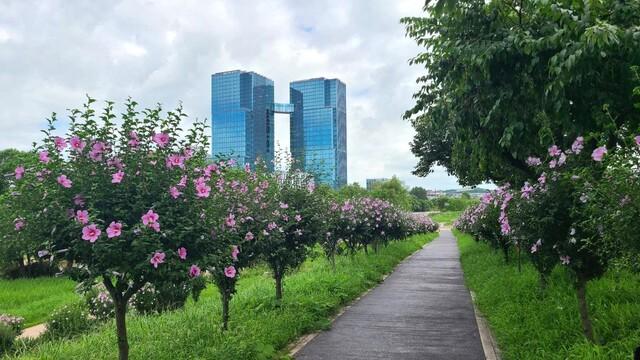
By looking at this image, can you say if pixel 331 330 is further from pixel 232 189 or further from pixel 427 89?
pixel 427 89

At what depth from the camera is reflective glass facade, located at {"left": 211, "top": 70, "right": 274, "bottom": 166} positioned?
13.9m

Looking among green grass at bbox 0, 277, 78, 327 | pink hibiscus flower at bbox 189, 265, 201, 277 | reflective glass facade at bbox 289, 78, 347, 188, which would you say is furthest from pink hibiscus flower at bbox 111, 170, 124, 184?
green grass at bbox 0, 277, 78, 327

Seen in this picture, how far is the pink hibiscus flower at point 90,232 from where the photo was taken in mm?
4406

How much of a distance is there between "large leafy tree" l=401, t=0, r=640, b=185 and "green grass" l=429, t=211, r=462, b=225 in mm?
105637

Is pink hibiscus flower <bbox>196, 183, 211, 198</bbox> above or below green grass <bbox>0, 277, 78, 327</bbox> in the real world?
above

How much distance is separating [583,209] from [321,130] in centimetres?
1641

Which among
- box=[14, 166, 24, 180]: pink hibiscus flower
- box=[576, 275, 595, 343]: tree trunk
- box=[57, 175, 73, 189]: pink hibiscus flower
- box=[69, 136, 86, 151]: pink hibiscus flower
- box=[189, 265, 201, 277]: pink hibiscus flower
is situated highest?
box=[69, 136, 86, 151]: pink hibiscus flower

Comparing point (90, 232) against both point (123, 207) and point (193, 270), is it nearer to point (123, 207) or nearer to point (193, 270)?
point (123, 207)

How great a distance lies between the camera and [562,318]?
7234mm

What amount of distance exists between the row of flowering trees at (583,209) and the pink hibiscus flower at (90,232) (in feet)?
12.9

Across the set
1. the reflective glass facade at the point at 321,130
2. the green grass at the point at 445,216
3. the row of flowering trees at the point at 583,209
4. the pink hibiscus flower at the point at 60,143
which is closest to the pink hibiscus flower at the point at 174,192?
the pink hibiscus flower at the point at 60,143

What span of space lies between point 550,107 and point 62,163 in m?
4.78

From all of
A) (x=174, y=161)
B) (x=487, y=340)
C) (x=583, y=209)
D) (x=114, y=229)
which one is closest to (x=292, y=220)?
(x=487, y=340)

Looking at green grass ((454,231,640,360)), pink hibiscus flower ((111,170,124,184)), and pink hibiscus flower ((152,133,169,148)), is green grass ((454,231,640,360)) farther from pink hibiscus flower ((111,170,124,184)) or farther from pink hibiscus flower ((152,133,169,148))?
pink hibiscus flower ((111,170,124,184))
